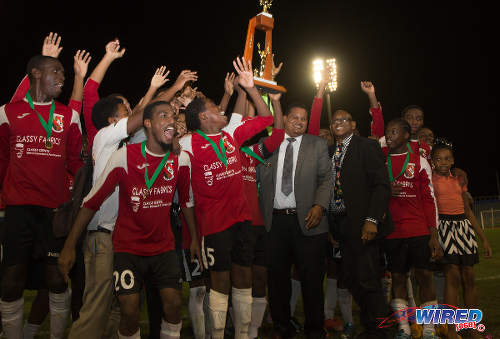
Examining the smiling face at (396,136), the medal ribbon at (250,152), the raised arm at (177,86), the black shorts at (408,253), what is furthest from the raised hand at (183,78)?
the black shorts at (408,253)

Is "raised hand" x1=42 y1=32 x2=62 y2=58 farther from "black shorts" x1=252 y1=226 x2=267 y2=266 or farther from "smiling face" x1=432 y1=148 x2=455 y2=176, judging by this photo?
"smiling face" x1=432 y1=148 x2=455 y2=176

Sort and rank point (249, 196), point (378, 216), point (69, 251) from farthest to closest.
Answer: point (249, 196) < point (378, 216) < point (69, 251)

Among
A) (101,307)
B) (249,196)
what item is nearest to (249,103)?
(249,196)

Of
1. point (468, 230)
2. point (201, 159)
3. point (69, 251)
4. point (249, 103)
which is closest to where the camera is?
point (69, 251)

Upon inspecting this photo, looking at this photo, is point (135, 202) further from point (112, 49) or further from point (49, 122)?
point (112, 49)

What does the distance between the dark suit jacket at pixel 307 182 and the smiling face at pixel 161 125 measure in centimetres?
177

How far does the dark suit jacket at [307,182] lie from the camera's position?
205 inches

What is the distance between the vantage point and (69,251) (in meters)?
3.76

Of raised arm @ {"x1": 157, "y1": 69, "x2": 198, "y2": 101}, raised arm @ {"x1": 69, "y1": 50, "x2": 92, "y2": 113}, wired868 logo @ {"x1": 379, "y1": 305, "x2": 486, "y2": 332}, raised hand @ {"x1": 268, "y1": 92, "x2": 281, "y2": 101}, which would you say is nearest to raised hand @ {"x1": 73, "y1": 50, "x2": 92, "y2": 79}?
raised arm @ {"x1": 69, "y1": 50, "x2": 92, "y2": 113}

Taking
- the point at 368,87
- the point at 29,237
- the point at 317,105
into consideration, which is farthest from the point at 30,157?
the point at 368,87

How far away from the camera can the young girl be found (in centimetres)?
563

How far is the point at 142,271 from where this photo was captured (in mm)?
3846

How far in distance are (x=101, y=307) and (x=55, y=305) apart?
2.82 feet

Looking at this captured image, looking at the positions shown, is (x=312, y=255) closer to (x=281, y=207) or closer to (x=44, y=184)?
(x=281, y=207)
